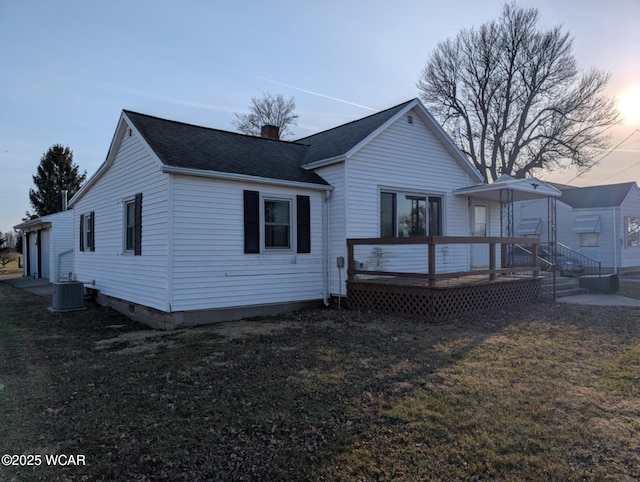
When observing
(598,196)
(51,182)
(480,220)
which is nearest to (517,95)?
(598,196)

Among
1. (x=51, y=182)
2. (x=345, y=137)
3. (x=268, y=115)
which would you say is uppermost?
(x=268, y=115)

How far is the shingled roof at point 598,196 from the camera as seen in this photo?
21797mm

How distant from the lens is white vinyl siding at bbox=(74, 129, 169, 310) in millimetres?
8633

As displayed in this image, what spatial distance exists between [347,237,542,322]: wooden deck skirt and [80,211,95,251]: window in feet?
27.8

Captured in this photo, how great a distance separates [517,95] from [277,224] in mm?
24093

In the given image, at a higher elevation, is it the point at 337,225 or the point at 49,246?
the point at 337,225

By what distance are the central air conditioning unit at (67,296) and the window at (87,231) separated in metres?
1.95

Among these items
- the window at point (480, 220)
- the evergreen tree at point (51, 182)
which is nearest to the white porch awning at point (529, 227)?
the window at point (480, 220)

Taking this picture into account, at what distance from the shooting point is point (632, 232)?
22969mm

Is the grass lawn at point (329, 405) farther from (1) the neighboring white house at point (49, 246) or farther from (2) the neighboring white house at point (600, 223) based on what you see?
(2) the neighboring white house at point (600, 223)

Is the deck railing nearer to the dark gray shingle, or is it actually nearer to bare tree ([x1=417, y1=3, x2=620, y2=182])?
the dark gray shingle

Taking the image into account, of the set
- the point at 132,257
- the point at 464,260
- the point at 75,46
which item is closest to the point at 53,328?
the point at 132,257

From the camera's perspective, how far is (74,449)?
11.0ft

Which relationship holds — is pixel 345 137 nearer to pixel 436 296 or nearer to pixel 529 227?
pixel 436 296
